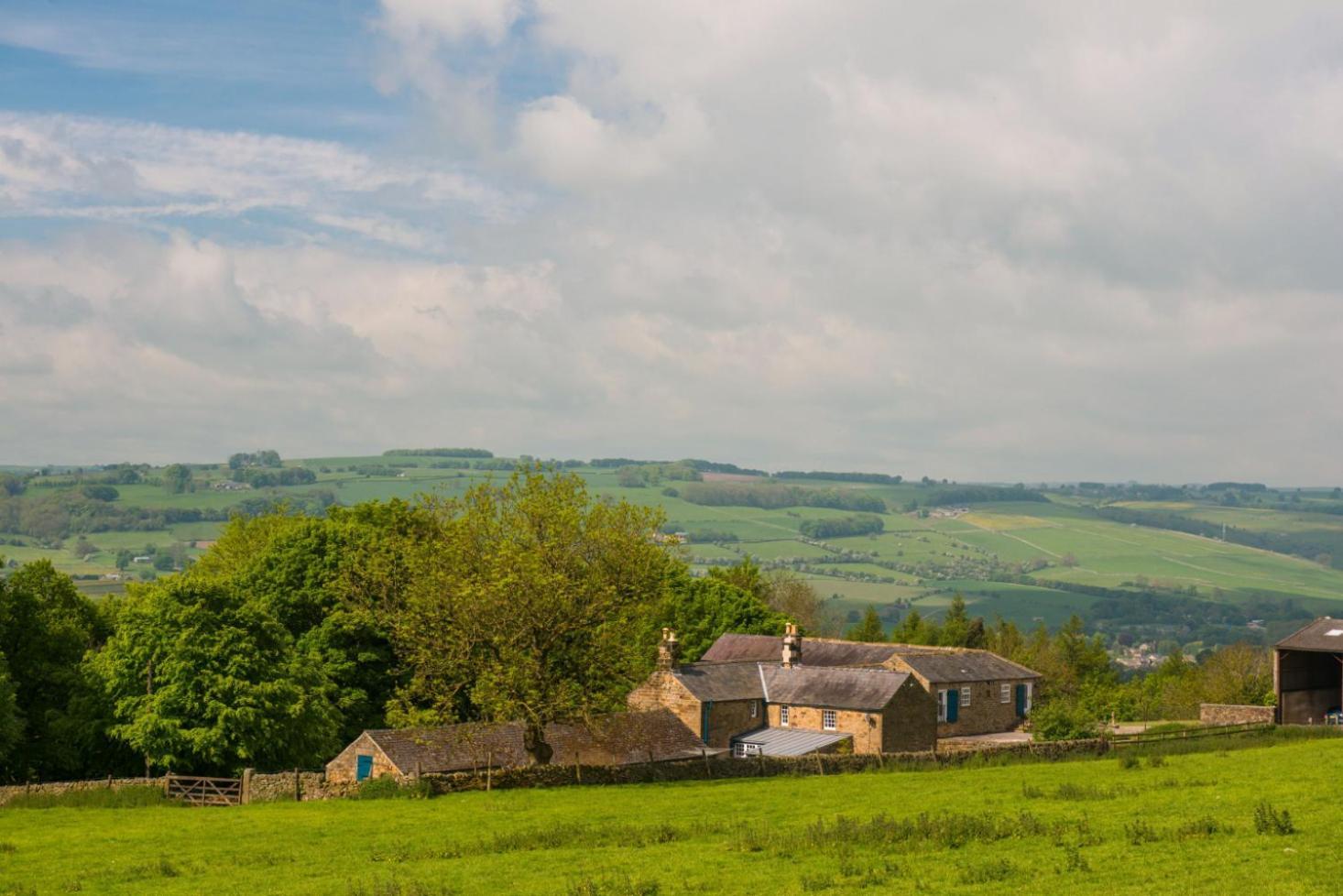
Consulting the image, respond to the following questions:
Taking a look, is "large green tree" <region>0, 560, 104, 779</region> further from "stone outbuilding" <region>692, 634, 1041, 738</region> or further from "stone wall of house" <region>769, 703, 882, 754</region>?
"stone outbuilding" <region>692, 634, 1041, 738</region>

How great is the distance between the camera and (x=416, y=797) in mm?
45375

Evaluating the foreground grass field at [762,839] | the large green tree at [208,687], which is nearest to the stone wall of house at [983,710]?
the foreground grass field at [762,839]

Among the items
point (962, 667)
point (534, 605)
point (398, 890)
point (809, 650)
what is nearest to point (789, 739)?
point (962, 667)

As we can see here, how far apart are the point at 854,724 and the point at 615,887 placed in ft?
140

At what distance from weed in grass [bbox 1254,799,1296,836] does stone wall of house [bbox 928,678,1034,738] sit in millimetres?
45961

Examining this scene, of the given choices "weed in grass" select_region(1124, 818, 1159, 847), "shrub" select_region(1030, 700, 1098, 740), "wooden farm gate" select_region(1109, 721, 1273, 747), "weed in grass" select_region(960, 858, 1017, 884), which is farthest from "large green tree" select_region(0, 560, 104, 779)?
"wooden farm gate" select_region(1109, 721, 1273, 747)

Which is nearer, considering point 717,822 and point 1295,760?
point 717,822

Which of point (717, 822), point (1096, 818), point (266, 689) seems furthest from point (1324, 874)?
point (266, 689)

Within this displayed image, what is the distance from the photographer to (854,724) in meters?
65.6

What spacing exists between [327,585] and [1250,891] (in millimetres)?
48201

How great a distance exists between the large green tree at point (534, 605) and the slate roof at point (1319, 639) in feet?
119

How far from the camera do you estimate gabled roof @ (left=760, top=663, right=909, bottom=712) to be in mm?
66000

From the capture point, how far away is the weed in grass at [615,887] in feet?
79.1

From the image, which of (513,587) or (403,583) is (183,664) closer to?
(403,583)
